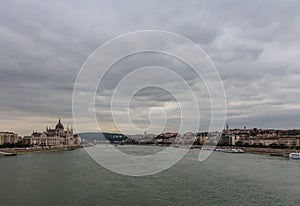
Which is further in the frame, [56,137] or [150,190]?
[56,137]

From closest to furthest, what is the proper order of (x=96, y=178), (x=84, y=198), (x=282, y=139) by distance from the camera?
(x=84, y=198) < (x=96, y=178) < (x=282, y=139)

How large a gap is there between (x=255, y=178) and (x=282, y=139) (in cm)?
3570

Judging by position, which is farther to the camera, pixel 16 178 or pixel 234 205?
pixel 16 178

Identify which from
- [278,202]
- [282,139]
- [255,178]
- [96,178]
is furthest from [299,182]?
[282,139]

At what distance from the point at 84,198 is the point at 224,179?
5307 mm

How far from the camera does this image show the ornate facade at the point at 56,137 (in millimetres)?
57812

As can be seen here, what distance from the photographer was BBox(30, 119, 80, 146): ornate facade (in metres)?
57.8

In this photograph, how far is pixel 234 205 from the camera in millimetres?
7512

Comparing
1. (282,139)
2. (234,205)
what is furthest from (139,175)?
(282,139)

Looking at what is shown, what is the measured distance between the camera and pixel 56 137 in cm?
6222

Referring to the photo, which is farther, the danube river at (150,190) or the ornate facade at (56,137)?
the ornate facade at (56,137)

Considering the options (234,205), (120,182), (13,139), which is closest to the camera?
(234,205)

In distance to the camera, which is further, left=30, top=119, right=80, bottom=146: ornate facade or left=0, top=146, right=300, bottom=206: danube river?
left=30, top=119, right=80, bottom=146: ornate facade

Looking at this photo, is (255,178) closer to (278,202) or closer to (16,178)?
(278,202)
